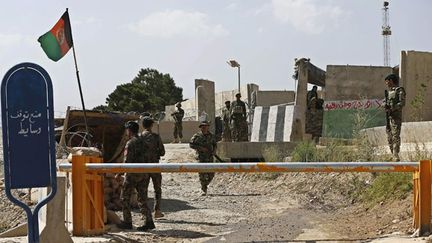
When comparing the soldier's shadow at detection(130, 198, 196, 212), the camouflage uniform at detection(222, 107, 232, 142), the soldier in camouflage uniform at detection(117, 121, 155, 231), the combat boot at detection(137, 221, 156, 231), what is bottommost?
the soldier's shadow at detection(130, 198, 196, 212)

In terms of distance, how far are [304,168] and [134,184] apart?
247 centimetres

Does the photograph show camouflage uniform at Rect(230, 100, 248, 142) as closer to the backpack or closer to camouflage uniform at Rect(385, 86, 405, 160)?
camouflage uniform at Rect(385, 86, 405, 160)

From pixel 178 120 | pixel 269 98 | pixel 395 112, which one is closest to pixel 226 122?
pixel 178 120

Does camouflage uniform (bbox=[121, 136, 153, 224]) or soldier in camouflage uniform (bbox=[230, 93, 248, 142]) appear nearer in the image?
camouflage uniform (bbox=[121, 136, 153, 224])

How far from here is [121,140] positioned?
40.6 ft

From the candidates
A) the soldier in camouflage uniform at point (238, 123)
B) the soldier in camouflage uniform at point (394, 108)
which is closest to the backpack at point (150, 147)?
the soldier in camouflage uniform at point (394, 108)

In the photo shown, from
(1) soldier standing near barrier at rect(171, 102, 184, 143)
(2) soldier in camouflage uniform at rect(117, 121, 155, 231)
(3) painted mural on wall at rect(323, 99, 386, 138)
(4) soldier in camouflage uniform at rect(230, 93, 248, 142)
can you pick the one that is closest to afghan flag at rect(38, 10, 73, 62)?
(2) soldier in camouflage uniform at rect(117, 121, 155, 231)

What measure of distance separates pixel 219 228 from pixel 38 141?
4079 mm

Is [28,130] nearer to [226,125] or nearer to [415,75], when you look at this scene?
[226,125]

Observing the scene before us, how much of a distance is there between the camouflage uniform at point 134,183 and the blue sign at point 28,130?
3239mm

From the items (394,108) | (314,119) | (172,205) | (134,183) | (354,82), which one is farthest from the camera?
(354,82)

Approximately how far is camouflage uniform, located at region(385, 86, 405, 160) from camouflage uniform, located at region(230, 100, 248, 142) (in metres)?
7.36

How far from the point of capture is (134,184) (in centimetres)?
784

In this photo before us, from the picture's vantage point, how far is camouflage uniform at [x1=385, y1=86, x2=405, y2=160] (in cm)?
978
